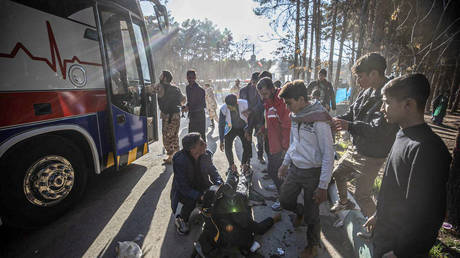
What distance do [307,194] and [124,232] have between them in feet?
7.65

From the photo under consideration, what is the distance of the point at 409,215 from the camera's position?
116 cm

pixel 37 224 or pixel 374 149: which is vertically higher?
pixel 374 149

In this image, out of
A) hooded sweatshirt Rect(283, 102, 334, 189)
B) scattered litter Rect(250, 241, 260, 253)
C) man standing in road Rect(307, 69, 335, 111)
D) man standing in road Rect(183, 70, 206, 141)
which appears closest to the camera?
hooded sweatshirt Rect(283, 102, 334, 189)

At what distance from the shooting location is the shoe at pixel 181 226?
2662 mm

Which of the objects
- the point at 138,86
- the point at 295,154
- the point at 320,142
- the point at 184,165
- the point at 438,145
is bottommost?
the point at 184,165

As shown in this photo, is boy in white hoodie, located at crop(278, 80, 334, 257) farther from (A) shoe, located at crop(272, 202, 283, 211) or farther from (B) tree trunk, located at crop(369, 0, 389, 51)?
(B) tree trunk, located at crop(369, 0, 389, 51)

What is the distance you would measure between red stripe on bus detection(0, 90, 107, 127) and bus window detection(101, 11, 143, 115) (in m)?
0.34

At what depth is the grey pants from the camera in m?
2.18

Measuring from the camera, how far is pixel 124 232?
274 centimetres

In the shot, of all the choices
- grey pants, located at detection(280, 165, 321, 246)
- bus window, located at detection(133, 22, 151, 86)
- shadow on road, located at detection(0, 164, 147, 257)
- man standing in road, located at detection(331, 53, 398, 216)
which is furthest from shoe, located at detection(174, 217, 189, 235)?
bus window, located at detection(133, 22, 151, 86)

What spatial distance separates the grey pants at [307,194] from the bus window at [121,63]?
3075mm

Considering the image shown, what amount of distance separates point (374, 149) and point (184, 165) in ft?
7.32

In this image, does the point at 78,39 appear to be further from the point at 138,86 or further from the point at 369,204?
the point at 369,204

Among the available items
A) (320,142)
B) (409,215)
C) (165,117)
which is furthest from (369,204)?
(165,117)
